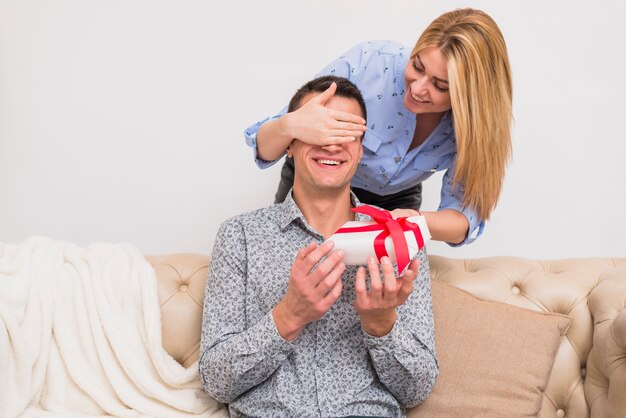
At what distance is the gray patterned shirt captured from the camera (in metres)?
1.62

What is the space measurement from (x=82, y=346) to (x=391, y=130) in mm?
961

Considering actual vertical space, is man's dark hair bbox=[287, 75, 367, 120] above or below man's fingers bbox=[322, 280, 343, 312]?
above

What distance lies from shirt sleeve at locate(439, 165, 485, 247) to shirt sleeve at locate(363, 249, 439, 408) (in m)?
0.20

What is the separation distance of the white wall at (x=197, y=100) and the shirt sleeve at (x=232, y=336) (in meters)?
0.91

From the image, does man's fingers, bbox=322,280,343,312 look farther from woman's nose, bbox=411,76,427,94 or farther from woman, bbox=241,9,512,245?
woman's nose, bbox=411,76,427,94

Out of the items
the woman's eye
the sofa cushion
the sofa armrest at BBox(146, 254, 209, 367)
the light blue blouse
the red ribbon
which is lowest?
the sofa cushion

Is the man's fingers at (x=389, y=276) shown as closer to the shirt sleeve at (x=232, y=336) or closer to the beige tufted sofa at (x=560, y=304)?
the shirt sleeve at (x=232, y=336)

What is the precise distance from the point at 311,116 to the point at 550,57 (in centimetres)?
135

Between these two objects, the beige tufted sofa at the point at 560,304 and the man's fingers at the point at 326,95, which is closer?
the man's fingers at the point at 326,95

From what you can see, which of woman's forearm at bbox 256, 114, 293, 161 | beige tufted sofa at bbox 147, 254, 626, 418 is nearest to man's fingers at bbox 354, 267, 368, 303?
woman's forearm at bbox 256, 114, 293, 161

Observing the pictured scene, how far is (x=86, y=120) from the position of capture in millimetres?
2629

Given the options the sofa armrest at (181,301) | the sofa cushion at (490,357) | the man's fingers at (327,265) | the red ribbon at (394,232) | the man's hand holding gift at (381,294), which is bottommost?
the sofa cushion at (490,357)

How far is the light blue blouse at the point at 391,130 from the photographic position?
6.29 ft

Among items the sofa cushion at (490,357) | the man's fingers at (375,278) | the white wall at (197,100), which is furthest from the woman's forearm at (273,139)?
the white wall at (197,100)
